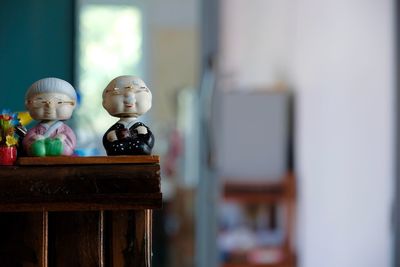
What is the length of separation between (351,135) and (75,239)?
2.15 meters

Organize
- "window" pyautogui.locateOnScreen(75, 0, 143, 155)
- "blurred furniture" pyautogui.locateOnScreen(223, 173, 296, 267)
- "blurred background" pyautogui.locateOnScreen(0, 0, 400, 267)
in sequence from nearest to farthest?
1. "window" pyautogui.locateOnScreen(75, 0, 143, 155)
2. "blurred background" pyautogui.locateOnScreen(0, 0, 400, 267)
3. "blurred furniture" pyautogui.locateOnScreen(223, 173, 296, 267)

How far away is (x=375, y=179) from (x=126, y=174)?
209 cm

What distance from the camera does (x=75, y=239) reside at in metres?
0.63

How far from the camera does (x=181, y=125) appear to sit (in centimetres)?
525

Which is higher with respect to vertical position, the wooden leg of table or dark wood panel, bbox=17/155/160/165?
dark wood panel, bbox=17/155/160/165

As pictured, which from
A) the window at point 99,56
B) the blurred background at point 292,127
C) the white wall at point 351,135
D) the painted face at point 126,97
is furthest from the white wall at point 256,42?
the painted face at point 126,97

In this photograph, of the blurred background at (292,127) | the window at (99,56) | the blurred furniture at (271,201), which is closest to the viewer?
the window at (99,56)

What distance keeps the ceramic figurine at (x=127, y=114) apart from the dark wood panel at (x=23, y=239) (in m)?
0.10

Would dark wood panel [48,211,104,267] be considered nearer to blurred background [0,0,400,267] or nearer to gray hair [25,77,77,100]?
gray hair [25,77,77,100]

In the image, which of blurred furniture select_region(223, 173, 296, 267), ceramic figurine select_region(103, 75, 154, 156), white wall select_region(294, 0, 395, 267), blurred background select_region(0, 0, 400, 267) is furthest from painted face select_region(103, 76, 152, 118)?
blurred furniture select_region(223, 173, 296, 267)

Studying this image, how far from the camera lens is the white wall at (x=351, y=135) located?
253 centimetres

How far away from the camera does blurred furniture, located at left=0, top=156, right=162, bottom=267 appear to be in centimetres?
60

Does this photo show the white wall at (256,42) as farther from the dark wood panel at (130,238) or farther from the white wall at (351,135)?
the dark wood panel at (130,238)

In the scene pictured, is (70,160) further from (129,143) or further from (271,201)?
(271,201)
